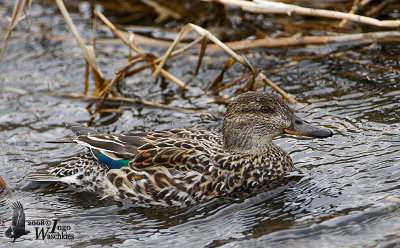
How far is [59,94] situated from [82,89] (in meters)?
0.64

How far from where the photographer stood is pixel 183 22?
11.8m

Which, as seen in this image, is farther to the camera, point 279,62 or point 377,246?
point 279,62

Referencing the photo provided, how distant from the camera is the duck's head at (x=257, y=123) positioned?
6.48 meters

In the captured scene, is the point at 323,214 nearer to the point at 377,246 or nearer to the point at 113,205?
the point at 377,246

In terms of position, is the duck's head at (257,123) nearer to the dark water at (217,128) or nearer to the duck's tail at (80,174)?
the dark water at (217,128)

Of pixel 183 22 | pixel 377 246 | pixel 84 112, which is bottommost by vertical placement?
pixel 377 246

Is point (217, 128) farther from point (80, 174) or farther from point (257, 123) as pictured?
point (80, 174)

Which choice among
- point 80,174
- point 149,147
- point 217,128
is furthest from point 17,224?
point 217,128

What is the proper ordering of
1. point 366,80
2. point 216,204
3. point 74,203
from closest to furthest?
point 216,204
point 74,203
point 366,80

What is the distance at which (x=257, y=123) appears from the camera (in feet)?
21.6

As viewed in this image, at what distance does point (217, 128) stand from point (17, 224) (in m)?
3.17

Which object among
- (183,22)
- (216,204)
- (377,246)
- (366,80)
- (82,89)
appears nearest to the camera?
(377,246)

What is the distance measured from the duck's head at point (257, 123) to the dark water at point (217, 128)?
0.55 metres

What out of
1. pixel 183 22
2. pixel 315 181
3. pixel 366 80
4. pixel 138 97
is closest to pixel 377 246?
pixel 315 181
